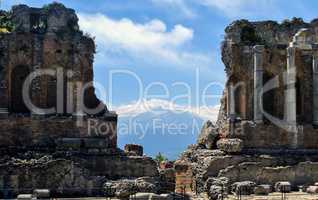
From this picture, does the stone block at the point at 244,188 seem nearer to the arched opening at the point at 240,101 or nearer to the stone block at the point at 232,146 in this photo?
the stone block at the point at 232,146

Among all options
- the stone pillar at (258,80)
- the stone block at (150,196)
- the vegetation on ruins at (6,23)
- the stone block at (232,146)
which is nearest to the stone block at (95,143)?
the stone block at (232,146)

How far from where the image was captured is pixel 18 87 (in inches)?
1547

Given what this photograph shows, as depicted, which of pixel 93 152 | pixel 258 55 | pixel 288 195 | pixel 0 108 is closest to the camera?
pixel 288 195

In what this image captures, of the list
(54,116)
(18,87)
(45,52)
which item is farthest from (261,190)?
(18,87)

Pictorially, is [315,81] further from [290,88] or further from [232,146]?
[232,146]

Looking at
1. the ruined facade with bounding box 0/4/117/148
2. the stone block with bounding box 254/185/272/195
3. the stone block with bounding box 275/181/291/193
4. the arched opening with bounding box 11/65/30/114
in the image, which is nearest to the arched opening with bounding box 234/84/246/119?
the stone block with bounding box 275/181/291/193

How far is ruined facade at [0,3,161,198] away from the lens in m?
32.2

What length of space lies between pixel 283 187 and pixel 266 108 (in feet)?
34.2

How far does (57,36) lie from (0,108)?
5.14m

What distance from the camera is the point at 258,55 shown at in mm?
40906

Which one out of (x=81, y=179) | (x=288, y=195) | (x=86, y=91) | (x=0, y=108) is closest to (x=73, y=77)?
(x=86, y=91)

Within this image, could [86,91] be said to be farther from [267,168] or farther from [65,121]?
[267,168]

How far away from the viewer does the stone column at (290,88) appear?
41219mm

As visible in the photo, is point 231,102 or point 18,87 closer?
point 18,87
